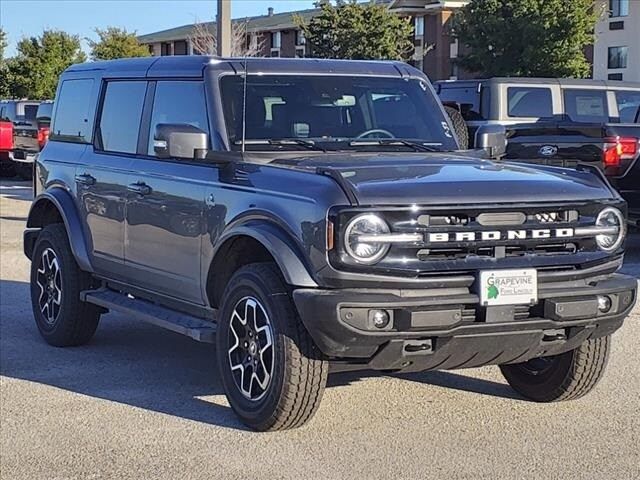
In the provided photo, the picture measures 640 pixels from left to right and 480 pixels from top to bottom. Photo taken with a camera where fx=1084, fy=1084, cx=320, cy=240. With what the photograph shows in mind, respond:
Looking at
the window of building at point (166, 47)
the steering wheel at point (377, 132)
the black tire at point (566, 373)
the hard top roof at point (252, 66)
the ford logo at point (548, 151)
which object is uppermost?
the window of building at point (166, 47)

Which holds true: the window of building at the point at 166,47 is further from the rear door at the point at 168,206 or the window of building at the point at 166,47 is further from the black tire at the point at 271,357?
the black tire at the point at 271,357

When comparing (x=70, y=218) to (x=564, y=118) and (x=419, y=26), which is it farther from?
(x=419, y=26)

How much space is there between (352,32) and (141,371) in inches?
1289

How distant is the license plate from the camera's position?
5.18m

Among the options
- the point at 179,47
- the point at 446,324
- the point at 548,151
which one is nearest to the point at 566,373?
the point at 446,324

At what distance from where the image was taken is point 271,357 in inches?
218

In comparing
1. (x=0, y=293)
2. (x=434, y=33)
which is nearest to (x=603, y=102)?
(x=0, y=293)

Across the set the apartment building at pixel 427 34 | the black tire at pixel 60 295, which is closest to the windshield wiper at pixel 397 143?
the black tire at pixel 60 295

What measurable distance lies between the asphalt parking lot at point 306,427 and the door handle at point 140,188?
1.20 metres

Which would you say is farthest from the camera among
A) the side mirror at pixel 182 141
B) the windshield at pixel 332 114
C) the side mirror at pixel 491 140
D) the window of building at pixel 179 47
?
the window of building at pixel 179 47

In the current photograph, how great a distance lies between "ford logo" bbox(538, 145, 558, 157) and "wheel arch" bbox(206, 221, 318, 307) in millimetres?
7794

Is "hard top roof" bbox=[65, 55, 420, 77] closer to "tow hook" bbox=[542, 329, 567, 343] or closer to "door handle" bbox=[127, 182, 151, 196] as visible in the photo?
"door handle" bbox=[127, 182, 151, 196]

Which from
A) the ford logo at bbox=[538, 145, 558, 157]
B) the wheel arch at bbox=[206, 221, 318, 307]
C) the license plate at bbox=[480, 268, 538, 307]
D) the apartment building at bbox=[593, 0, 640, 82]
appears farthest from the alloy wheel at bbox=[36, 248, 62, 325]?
the apartment building at bbox=[593, 0, 640, 82]

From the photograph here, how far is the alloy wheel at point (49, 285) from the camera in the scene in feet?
26.1
